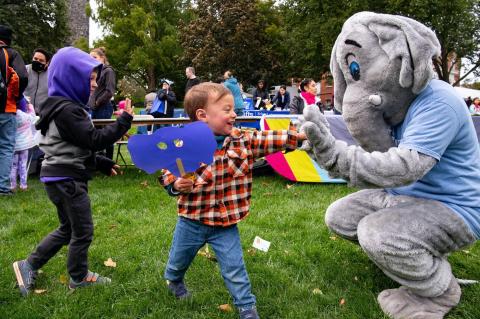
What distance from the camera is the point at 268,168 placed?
7.85 m

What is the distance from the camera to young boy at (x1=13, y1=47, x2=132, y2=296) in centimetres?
304

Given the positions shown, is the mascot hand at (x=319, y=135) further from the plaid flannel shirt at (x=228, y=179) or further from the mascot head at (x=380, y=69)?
the mascot head at (x=380, y=69)

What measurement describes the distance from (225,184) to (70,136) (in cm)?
111

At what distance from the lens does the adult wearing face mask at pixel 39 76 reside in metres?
6.75

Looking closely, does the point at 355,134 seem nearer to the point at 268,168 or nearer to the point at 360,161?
the point at 360,161

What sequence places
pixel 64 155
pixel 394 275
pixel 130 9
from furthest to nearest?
pixel 130 9
pixel 64 155
pixel 394 275

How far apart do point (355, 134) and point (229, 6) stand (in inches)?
1355

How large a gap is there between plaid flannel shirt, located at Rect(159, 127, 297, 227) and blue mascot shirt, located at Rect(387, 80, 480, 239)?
695mm

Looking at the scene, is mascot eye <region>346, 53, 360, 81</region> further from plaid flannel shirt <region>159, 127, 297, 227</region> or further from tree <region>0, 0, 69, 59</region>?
tree <region>0, 0, 69, 59</region>

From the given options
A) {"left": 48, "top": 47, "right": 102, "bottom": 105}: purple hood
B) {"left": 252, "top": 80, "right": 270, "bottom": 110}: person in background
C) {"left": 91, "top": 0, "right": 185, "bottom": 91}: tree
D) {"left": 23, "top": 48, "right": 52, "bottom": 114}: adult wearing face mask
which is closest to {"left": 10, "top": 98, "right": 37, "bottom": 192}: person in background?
{"left": 23, "top": 48, "right": 52, "bottom": 114}: adult wearing face mask

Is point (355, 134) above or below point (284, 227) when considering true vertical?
above

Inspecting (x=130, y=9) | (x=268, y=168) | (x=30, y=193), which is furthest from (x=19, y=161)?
(x=130, y=9)

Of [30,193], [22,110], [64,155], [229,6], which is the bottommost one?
[30,193]

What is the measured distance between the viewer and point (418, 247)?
8.70ft
